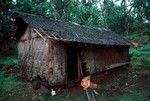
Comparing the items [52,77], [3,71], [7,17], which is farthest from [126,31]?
[52,77]

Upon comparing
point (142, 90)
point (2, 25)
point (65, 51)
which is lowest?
point (142, 90)

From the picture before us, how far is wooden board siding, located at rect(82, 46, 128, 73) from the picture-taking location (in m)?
14.2

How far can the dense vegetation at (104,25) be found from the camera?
1198cm

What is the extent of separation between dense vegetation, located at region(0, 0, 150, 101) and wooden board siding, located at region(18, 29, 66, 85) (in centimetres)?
84

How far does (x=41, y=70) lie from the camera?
12516 millimetres

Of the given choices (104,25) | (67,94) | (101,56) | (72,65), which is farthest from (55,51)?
(104,25)

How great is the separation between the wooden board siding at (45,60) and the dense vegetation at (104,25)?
32.9 inches

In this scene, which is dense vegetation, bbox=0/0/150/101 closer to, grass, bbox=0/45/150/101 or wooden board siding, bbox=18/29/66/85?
grass, bbox=0/45/150/101

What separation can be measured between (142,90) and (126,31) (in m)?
22.0

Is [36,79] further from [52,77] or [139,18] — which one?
[139,18]

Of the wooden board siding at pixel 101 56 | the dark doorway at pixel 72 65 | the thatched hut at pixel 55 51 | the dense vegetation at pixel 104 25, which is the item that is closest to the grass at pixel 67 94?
the dense vegetation at pixel 104 25

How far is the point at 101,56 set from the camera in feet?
50.2

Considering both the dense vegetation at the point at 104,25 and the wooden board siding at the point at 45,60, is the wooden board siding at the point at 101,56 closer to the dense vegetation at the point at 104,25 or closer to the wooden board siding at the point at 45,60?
the dense vegetation at the point at 104,25

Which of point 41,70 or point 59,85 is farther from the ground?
point 41,70
